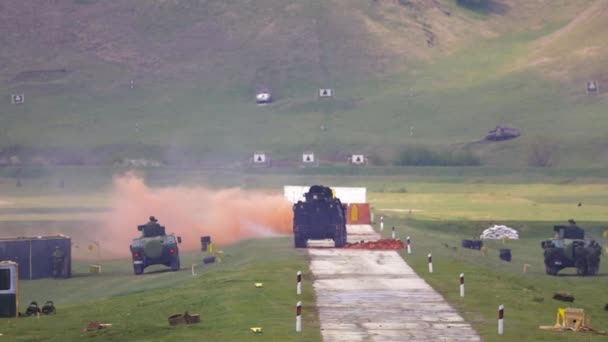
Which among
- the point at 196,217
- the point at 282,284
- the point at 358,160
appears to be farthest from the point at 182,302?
the point at 358,160

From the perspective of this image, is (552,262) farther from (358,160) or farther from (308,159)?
(308,159)

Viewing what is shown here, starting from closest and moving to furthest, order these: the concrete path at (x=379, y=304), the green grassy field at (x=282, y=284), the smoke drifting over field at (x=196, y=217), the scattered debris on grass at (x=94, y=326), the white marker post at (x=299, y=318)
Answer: the white marker post at (x=299, y=318) → the concrete path at (x=379, y=304) → the green grassy field at (x=282, y=284) → the scattered debris on grass at (x=94, y=326) → the smoke drifting over field at (x=196, y=217)

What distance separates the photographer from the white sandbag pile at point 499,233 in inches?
3615

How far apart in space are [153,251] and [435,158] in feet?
392

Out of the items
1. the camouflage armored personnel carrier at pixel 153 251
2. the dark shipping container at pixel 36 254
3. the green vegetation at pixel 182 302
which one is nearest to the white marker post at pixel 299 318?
the green vegetation at pixel 182 302

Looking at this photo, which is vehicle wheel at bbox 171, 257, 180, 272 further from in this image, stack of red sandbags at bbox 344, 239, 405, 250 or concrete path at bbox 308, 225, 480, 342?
stack of red sandbags at bbox 344, 239, 405, 250

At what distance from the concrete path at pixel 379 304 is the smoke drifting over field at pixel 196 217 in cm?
2401

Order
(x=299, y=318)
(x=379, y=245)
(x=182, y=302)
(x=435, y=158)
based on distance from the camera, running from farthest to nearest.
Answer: (x=435, y=158) → (x=379, y=245) → (x=182, y=302) → (x=299, y=318)

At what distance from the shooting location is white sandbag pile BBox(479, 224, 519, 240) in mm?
91812

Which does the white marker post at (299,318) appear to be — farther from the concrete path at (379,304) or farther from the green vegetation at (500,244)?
the green vegetation at (500,244)

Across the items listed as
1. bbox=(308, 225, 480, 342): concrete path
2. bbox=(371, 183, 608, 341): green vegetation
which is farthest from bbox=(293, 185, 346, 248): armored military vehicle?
bbox=(308, 225, 480, 342): concrete path

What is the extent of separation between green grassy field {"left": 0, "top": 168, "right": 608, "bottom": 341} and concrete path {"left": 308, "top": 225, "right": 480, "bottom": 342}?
701mm

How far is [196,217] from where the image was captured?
101 metres

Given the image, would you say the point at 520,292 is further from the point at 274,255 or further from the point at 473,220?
the point at 473,220
